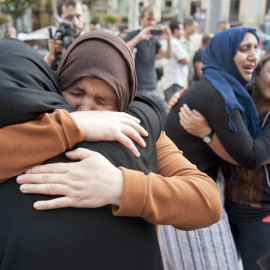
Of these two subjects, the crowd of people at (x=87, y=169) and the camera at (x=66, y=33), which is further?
the camera at (x=66, y=33)

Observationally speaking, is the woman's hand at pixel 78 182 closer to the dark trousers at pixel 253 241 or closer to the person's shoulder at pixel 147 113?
the person's shoulder at pixel 147 113

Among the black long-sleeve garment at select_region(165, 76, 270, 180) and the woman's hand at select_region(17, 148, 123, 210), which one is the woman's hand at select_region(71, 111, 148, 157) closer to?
the woman's hand at select_region(17, 148, 123, 210)

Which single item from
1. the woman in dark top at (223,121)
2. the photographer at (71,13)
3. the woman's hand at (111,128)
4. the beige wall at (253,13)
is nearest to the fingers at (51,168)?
the woman's hand at (111,128)

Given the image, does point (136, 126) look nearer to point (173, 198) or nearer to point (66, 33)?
point (173, 198)

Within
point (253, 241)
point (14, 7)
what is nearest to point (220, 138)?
point (253, 241)

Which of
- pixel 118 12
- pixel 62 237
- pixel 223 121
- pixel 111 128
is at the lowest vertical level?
pixel 118 12

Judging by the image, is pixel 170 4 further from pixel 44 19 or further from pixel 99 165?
pixel 99 165

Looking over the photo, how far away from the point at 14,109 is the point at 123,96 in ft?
1.29

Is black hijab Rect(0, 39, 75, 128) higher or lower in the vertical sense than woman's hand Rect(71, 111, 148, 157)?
higher

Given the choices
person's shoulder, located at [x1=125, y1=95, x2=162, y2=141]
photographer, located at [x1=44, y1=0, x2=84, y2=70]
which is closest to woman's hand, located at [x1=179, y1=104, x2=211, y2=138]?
person's shoulder, located at [x1=125, y1=95, x2=162, y2=141]

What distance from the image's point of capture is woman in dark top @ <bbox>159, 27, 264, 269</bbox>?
6.06 feet

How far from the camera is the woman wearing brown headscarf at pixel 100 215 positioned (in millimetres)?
874

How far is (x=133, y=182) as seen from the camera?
0.94m

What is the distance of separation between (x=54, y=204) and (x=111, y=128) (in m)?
0.27
